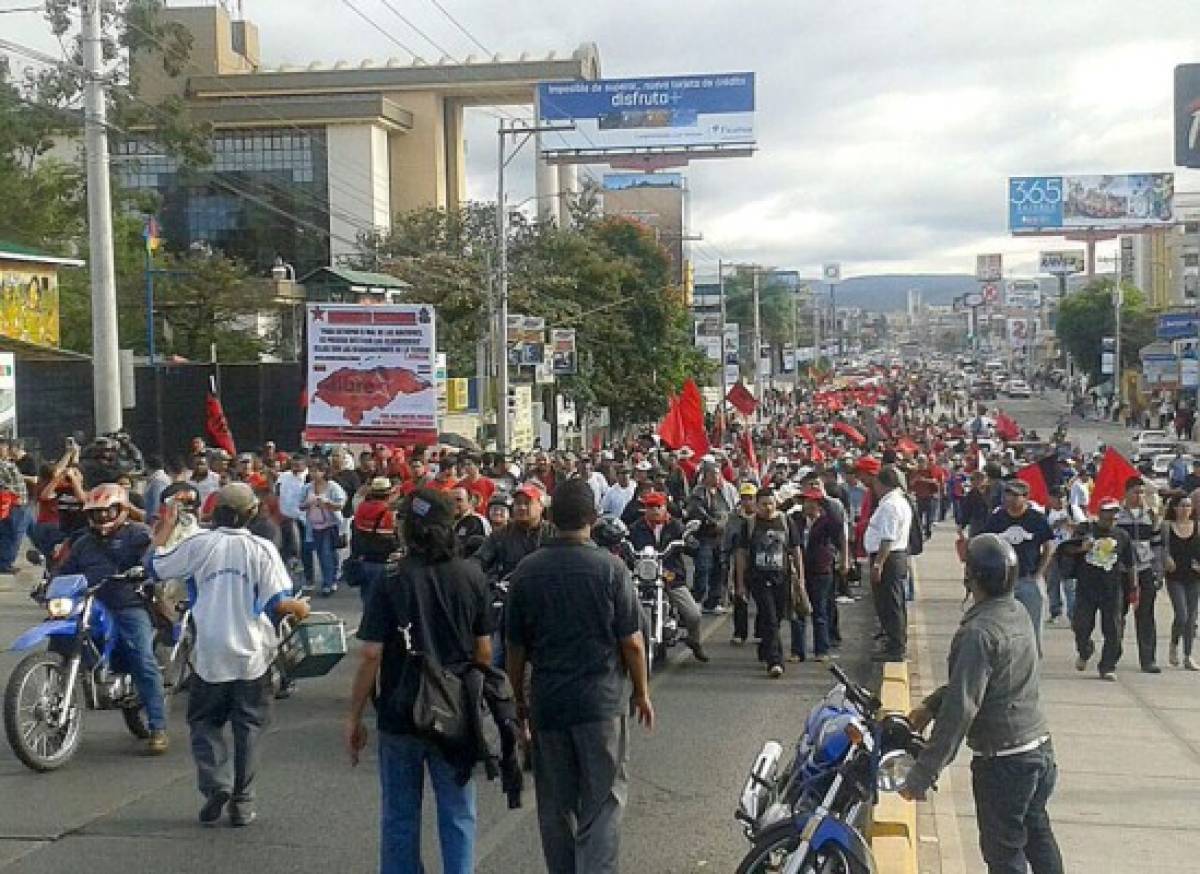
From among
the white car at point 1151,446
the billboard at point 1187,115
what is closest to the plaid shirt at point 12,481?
the white car at point 1151,446

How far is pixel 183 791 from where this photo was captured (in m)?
8.73

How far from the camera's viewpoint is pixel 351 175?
7300 centimetres

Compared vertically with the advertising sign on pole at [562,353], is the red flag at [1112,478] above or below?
below

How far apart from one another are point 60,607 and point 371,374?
11526mm

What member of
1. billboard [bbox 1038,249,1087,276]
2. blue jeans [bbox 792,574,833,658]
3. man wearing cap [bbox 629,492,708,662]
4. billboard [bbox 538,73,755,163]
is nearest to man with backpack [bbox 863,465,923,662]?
blue jeans [bbox 792,574,833,658]

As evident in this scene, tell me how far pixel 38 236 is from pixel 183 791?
43634 mm

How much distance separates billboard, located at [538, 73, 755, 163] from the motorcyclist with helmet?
184 ft

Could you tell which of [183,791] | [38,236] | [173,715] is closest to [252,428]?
[38,236]

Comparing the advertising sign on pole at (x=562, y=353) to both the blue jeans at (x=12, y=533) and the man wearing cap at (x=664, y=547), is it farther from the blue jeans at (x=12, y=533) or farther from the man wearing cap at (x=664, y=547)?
the man wearing cap at (x=664, y=547)

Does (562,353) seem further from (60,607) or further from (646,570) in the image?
(60,607)

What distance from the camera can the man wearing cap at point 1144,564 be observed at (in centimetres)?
1410

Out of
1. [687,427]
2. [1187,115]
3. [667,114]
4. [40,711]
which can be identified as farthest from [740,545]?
[1187,115]

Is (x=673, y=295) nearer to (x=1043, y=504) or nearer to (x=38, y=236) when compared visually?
(x=38, y=236)

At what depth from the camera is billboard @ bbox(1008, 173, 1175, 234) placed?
114 m
